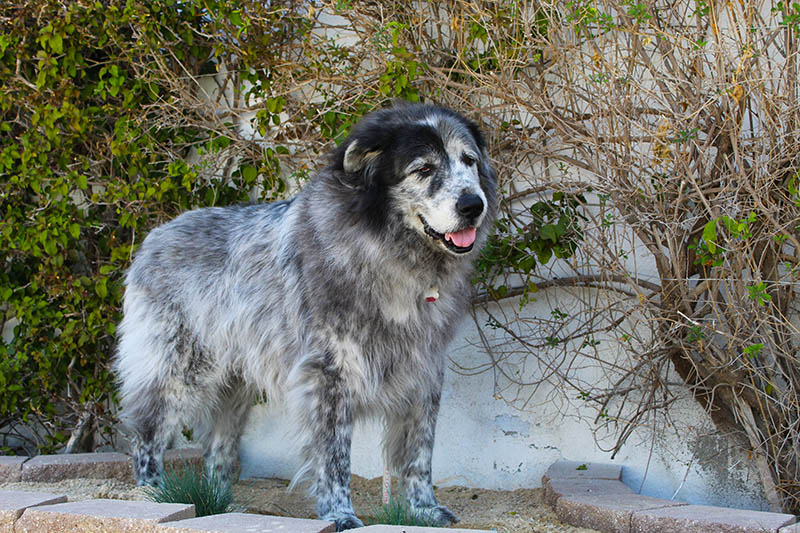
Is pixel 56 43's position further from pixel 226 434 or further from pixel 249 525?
pixel 249 525

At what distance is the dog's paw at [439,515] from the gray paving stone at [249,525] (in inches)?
30.9

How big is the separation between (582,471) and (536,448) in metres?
0.36

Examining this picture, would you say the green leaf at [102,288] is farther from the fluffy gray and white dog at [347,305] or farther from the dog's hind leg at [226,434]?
the dog's hind leg at [226,434]

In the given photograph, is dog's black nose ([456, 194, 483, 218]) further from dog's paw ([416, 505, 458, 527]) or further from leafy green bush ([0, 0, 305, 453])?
leafy green bush ([0, 0, 305, 453])

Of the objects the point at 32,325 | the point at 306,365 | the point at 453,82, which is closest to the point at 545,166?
the point at 453,82

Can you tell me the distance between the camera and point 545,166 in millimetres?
4621

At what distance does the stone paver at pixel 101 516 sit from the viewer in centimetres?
291

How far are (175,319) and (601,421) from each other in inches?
90.1

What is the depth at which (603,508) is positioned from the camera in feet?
10.9

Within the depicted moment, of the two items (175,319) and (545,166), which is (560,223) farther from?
(175,319)

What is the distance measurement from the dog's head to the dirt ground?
3.89 feet

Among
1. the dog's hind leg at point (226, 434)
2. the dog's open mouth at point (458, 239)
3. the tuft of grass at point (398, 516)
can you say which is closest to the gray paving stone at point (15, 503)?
the dog's hind leg at point (226, 434)

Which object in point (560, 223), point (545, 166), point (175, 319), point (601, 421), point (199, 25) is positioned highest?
point (199, 25)

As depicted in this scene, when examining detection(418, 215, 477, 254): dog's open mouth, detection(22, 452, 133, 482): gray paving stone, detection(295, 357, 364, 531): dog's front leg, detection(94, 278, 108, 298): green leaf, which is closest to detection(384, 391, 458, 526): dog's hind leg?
detection(295, 357, 364, 531): dog's front leg
